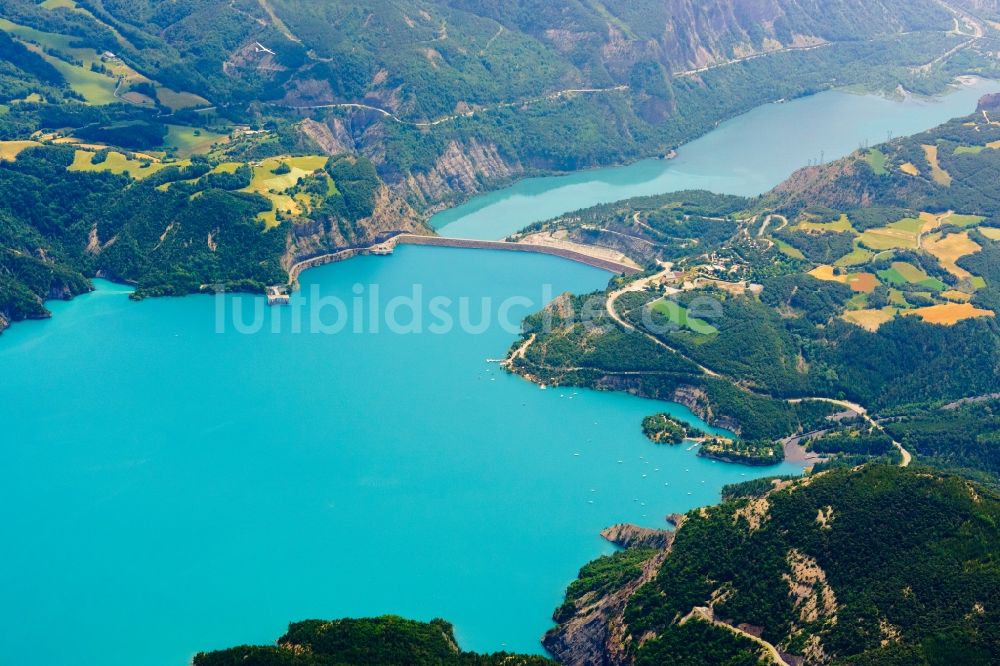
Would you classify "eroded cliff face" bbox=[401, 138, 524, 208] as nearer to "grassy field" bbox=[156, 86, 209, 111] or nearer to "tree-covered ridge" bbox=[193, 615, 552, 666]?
"grassy field" bbox=[156, 86, 209, 111]

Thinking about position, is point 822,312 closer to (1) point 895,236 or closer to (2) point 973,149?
(1) point 895,236

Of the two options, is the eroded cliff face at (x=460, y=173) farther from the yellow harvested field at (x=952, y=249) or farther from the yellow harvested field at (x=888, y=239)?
the yellow harvested field at (x=952, y=249)

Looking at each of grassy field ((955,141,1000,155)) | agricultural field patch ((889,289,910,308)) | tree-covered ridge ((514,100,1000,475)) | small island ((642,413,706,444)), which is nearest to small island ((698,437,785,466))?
tree-covered ridge ((514,100,1000,475))

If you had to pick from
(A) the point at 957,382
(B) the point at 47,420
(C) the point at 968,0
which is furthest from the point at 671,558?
(C) the point at 968,0

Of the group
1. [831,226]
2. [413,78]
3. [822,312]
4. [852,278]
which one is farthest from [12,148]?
[852,278]

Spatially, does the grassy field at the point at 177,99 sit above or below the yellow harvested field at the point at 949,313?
above

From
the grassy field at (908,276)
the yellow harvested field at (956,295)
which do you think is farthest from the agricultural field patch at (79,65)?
the yellow harvested field at (956,295)
